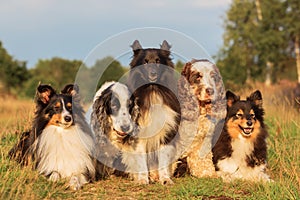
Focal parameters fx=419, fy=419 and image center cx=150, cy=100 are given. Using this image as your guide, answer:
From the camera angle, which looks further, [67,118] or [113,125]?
[113,125]

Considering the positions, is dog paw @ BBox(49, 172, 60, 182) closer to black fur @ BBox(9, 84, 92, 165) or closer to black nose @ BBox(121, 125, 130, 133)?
black fur @ BBox(9, 84, 92, 165)

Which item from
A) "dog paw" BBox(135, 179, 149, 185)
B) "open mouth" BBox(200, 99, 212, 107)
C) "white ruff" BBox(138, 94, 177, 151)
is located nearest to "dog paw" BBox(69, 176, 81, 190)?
"dog paw" BBox(135, 179, 149, 185)

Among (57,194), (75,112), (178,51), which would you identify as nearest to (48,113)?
(75,112)

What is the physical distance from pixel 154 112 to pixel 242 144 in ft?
4.80

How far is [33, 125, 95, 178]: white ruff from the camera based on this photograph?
5.70 m

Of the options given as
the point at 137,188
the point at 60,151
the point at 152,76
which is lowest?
the point at 137,188

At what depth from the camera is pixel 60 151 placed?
573 cm

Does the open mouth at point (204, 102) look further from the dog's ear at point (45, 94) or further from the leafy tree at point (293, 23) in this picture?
the leafy tree at point (293, 23)

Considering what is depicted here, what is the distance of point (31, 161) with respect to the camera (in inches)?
226

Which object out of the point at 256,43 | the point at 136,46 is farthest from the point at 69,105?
the point at 256,43

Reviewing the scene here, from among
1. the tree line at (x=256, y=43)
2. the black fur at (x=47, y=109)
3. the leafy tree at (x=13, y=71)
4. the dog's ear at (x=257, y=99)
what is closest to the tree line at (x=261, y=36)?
the tree line at (x=256, y=43)

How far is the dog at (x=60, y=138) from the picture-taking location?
564cm

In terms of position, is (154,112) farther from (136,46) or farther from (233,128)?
(233,128)

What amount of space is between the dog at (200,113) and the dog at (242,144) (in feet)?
0.55
